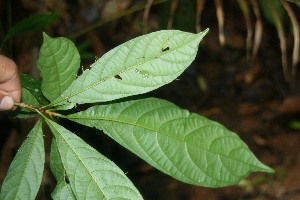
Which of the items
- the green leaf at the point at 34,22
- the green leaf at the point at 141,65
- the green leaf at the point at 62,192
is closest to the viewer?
the green leaf at the point at 141,65

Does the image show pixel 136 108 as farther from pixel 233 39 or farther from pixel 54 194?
pixel 233 39

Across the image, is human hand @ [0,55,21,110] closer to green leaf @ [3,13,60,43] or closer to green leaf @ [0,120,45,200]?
green leaf @ [0,120,45,200]

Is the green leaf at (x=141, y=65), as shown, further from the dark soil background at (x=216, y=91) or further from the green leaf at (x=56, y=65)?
the dark soil background at (x=216, y=91)

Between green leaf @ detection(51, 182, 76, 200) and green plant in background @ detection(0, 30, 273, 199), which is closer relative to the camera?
green plant in background @ detection(0, 30, 273, 199)

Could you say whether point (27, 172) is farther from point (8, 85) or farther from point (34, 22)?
point (34, 22)

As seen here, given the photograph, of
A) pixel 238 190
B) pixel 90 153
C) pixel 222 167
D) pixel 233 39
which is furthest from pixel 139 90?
pixel 233 39

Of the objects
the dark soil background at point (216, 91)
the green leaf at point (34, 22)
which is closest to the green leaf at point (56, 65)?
the green leaf at point (34, 22)

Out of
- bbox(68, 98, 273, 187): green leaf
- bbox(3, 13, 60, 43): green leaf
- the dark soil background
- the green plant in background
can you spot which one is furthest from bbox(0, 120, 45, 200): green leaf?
the dark soil background
